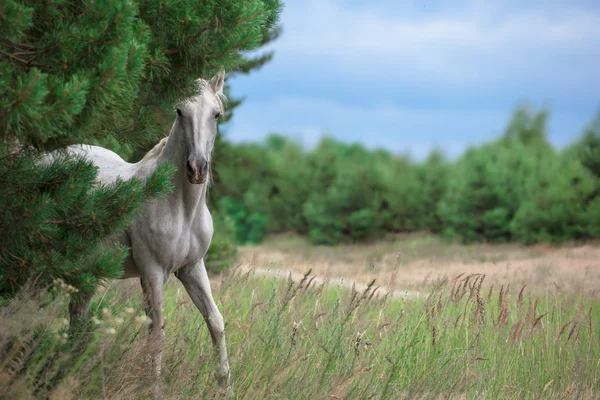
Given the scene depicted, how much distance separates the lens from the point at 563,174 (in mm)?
23172

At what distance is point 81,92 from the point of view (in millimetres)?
3137

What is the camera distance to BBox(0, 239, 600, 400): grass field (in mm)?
3879

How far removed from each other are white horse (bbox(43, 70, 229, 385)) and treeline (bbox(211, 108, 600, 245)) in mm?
14085

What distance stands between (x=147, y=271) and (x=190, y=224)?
46cm

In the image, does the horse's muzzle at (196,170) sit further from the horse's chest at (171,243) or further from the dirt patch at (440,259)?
the dirt patch at (440,259)

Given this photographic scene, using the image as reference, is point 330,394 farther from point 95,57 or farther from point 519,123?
point 519,123

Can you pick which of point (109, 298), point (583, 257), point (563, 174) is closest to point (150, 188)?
point (109, 298)

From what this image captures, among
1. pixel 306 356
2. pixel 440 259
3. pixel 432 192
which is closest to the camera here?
pixel 306 356

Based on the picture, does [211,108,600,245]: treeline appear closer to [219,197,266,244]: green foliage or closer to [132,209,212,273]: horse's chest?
[219,197,266,244]: green foliage

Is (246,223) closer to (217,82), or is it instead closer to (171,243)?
(217,82)

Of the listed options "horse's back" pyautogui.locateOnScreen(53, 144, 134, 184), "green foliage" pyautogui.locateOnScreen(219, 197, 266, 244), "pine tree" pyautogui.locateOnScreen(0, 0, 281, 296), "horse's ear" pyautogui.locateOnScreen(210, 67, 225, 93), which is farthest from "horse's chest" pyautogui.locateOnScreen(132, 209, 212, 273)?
"green foliage" pyautogui.locateOnScreen(219, 197, 266, 244)

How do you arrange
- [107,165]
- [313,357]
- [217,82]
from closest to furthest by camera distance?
1. [217,82]
2. [313,357]
3. [107,165]

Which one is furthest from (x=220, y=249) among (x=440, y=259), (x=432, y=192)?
(x=432, y=192)

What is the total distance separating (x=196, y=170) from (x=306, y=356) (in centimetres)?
145
